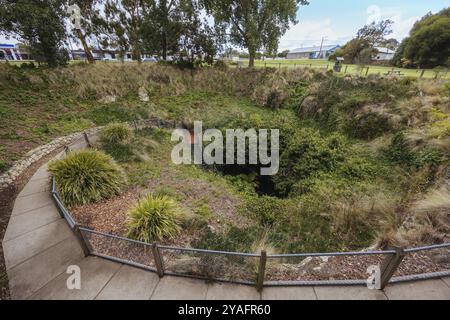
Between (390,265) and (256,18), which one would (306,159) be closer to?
(390,265)

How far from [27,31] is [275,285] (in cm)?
1507

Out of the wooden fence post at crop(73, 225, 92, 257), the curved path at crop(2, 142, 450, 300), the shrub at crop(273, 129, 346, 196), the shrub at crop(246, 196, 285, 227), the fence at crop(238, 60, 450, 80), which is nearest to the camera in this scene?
the curved path at crop(2, 142, 450, 300)

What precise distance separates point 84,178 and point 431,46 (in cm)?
2993

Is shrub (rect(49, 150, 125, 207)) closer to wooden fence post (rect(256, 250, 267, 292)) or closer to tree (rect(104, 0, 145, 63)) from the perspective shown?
wooden fence post (rect(256, 250, 267, 292))

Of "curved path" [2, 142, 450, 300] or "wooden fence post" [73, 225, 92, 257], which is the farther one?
"wooden fence post" [73, 225, 92, 257]

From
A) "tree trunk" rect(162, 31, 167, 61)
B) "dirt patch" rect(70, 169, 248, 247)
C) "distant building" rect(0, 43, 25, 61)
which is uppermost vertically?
"distant building" rect(0, 43, 25, 61)

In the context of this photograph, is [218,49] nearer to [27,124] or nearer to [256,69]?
[256,69]

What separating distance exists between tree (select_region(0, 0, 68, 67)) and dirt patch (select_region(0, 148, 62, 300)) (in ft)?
26.7

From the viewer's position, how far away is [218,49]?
15.7 meters

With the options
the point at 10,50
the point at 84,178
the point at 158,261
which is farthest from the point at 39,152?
the point at 10,50

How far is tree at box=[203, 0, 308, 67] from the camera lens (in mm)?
13258

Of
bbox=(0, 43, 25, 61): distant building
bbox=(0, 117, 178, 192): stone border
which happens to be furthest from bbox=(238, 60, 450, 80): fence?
bbox=(0, 43, 25, 61): distant building

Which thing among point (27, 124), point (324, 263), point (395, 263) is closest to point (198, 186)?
point (324, 263)

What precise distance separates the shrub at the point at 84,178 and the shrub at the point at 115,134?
7.81 feet
